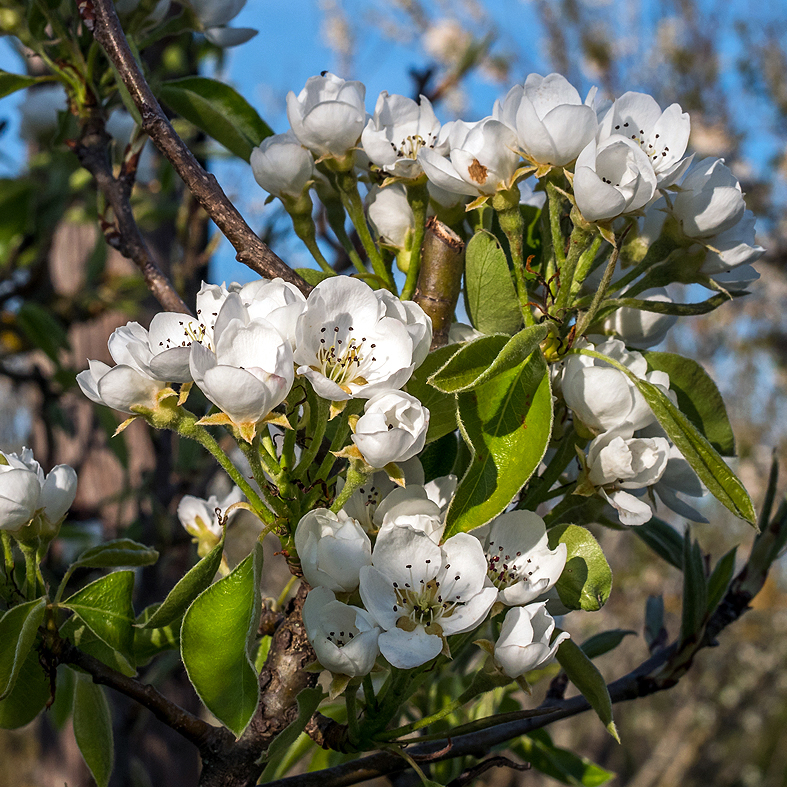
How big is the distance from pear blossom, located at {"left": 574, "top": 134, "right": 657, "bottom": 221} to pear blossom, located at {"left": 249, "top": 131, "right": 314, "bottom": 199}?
11.9 inches

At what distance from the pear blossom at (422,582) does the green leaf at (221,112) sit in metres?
0.64

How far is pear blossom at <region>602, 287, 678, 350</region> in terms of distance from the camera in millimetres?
834

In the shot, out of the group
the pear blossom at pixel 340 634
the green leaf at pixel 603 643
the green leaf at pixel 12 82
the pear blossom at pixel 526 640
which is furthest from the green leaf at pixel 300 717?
the green leaf at pixel 12 82

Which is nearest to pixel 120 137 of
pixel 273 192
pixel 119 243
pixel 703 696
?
pixel 119 243

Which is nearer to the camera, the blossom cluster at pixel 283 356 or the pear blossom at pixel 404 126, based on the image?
the blossom cluster at pixel 283 356

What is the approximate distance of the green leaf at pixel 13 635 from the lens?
2.17 feet

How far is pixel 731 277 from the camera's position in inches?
33.8

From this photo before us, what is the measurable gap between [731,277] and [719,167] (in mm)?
138

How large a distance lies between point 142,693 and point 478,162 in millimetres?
592

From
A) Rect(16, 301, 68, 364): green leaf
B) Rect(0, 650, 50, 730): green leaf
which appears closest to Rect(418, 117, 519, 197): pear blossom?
Rect(0, 650, 50, 730): green leaf

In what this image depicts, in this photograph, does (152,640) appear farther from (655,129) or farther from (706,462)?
(655,129)

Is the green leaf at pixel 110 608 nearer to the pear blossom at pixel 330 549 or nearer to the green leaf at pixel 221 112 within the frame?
the pear blossom at pixel 330 549

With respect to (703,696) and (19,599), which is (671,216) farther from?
(703,696)

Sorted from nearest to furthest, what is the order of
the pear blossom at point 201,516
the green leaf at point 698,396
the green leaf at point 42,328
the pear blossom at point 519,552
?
the pear blossom at point 519,552 < the green leaf at point 698,396 < the pear blossom at point 201,516 < the green leaf at point 42,328
